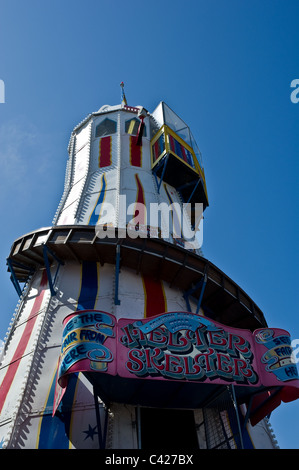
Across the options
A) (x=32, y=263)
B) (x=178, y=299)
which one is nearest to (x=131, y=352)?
(x=178, y=299)

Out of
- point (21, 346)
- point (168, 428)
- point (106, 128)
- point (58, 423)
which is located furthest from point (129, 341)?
point (106, 128)

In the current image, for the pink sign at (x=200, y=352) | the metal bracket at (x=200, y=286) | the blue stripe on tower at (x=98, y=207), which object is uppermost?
the blue stripe on tower at (x=98, y=207)

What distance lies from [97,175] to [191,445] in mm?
16960

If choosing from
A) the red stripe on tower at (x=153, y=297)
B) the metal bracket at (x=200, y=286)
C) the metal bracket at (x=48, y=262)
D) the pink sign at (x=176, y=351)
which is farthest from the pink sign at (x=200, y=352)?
the metal bracket at (x=48, y=262)

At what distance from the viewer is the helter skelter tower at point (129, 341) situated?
12.0 m

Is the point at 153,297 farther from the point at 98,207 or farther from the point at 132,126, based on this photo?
the point at 132,126

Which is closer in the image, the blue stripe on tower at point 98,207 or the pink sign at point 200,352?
the pink sign at point 200,352

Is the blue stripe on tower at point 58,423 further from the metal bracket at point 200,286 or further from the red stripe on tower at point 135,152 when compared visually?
the red stripe on tower at point 135,152

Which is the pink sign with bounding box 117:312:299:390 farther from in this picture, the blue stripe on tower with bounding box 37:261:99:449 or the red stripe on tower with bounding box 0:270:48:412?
the red stripe on tower with bounding box 0:270:48:412

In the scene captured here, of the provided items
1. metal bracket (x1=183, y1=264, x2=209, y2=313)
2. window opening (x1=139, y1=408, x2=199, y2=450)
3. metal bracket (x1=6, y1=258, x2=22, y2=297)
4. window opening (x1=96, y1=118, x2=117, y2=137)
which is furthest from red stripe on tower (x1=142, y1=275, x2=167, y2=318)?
window opening (x1=96, y1=118, x2=117, y2=137)

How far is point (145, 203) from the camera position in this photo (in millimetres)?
23578

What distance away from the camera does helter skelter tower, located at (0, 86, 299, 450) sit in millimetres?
12047
